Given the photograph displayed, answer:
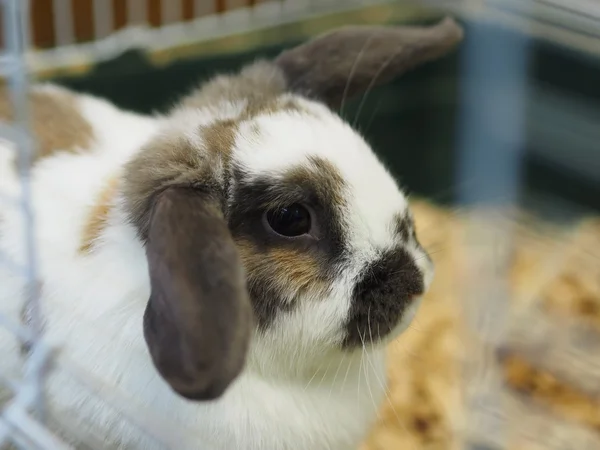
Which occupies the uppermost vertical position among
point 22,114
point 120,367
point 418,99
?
point 22,114

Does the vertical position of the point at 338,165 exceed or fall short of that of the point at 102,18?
it exceeds it

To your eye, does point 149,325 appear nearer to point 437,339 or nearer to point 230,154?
point 230,154

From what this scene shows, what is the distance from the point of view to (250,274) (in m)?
0.82

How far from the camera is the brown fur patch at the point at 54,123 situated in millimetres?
1072

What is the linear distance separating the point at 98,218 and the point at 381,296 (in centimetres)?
35

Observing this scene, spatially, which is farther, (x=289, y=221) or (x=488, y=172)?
(x=488, y=172)

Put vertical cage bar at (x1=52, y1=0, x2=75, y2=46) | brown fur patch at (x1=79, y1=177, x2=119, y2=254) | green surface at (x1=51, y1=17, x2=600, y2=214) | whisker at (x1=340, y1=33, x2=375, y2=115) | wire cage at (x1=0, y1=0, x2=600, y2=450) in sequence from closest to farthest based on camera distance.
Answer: wire cage at (x1=0, y1=0, x2=600, y2=450)
brown fur patch at (x1=79, y1=177, x2=119, y2=254)
whisker at (x1=340, y1=33, x2=375, y2=115)
green surface at (x1=51, y1=17, x2=600, y2=214)
vertical cage bar at (x1=52, y1=0, x2=75, y2=46)

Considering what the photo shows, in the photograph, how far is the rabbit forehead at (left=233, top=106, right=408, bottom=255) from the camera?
2.74 ft

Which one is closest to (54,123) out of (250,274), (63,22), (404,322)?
(250,274)

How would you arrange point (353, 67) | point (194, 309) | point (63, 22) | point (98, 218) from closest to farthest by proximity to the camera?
point (194, 309)
point (98, 218)
point (353, 67)
point (63, 22)

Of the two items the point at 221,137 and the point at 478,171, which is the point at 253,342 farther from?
the point at 478,171

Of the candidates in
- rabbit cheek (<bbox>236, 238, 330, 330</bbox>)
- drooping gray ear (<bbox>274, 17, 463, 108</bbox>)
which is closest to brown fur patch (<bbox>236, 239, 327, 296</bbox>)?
rabbit cheek (<bbox>236, 238, 330, 330</bbox>)

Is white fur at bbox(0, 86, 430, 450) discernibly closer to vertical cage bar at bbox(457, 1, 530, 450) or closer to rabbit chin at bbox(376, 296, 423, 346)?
rabbit chin at bbox(376, 296, 423, 346)

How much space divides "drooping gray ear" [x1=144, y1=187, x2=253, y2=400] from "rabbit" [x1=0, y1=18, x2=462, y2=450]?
0.04ft
